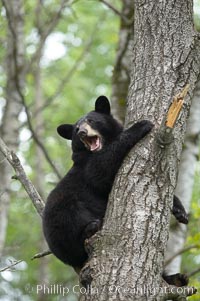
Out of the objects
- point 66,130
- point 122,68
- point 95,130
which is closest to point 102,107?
point 66,130

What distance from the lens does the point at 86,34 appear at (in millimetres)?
19750

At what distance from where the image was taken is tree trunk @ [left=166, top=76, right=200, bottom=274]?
9.12m

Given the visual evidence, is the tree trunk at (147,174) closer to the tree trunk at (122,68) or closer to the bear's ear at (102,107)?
the bear's ear at (102,107)

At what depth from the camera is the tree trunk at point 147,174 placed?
467 centimetres

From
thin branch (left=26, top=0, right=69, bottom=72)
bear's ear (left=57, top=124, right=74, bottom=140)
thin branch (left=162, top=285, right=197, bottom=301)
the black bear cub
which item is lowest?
thin branch (left=162, top=285, right=197, bottom=301)

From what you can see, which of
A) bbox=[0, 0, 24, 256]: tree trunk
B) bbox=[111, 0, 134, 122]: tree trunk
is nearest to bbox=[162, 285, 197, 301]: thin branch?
bbox=[111, 0, 134, 122]: tree trunk

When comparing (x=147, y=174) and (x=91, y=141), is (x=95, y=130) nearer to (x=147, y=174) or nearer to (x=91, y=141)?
(x=91, y=141)

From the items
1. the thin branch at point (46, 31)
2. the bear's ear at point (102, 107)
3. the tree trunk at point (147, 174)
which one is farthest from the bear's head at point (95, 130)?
the thin branch at point (46, 31)

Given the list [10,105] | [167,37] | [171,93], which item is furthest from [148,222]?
[10,105]

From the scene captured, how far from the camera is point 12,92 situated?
12.0m

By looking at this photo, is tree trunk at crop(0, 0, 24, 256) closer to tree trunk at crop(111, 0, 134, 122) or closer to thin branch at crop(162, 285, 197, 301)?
tree trunk at crop(111, 0, 134, 122)

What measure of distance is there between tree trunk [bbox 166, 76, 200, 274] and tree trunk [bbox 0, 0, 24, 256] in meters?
3.15

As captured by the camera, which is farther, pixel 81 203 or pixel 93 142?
pixel 93 142

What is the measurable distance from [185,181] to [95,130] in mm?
2981
